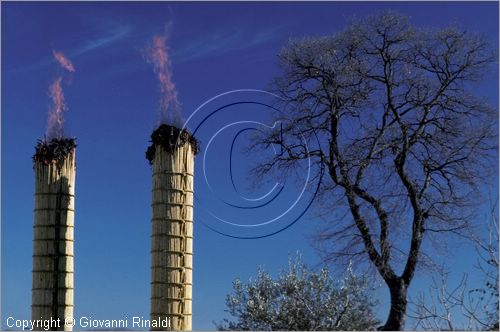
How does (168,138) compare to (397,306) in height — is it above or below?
above

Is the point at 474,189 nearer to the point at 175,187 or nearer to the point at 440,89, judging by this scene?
the point at 440,89

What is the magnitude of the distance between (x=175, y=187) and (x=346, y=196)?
357 centimetres

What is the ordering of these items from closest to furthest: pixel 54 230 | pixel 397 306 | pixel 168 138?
pixel 168 138 → pixel 397 306 → pixel 54 230

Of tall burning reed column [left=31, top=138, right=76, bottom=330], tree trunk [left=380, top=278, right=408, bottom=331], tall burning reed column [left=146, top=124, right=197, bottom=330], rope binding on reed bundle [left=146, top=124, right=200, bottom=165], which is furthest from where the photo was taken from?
tall burning reed column [left=31, top=138, right=76, bottom=330]

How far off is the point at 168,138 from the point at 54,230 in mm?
3120

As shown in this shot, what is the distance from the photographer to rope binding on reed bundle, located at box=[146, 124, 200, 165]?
15.1 m

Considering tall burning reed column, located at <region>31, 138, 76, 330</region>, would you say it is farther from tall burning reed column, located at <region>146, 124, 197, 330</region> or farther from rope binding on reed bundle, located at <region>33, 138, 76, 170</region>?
tall burning reed column, located at <region>146, 124, 197, 330</region>

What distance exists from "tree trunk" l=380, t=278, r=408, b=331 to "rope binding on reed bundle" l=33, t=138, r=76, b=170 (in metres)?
7.05

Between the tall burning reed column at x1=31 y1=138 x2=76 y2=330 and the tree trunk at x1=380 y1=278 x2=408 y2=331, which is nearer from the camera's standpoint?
the tree trunk at x1=380 y1=278 x2=408 y2=331

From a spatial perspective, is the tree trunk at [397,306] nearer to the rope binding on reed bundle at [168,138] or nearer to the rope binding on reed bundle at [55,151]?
the rope binding on reed bundle at [168,138]

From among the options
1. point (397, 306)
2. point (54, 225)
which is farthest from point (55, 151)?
point (397, 306)

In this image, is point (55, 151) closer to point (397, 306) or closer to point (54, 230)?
point (54, 230)

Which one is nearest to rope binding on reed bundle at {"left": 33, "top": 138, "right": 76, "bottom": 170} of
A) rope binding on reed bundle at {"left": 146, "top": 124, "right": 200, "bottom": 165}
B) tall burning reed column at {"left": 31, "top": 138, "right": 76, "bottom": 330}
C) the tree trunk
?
tall burning reed column at {"left": 31, "top": 138, "right": 76, "bottom": 330}

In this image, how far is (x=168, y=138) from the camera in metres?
15.2
